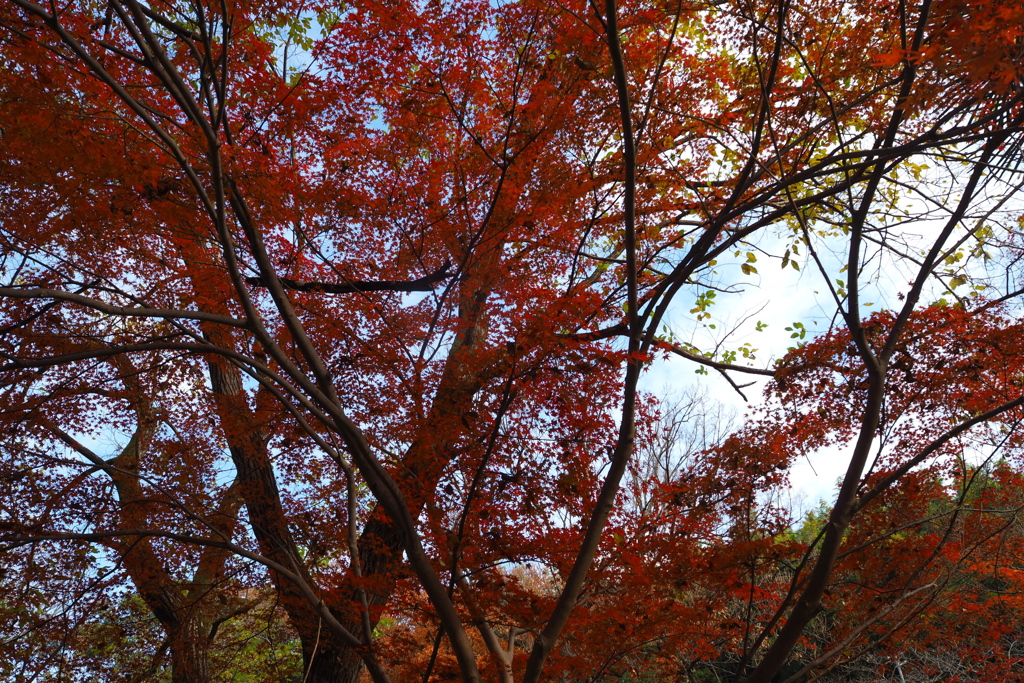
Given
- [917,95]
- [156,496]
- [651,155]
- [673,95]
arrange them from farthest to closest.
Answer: [156,496]
[673,95]
[651,155]
[917,95]

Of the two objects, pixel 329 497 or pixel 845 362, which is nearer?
pixel 845 362

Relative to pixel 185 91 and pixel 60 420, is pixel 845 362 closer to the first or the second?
pixel 185 91

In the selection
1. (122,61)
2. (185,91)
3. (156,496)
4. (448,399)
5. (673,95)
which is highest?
(122,61)

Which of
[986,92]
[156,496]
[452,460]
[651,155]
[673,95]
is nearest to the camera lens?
[986,92]

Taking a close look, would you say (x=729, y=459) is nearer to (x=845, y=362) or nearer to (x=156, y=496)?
(x=845, y=362)

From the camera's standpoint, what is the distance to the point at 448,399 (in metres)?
5.87

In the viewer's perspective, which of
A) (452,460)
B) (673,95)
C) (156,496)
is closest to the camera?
(452,460)

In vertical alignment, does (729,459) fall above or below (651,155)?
below

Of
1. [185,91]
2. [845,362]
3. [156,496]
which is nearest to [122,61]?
[185,91]

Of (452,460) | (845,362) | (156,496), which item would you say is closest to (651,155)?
(845,362)

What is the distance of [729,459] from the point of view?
6.62 m

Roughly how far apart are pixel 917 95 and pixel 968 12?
0.55 meters

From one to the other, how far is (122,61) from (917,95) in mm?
7454

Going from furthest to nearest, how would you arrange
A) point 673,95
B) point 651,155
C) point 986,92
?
point 673,95 < point 651,155 < point 986,92
